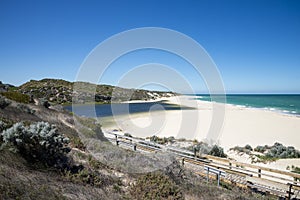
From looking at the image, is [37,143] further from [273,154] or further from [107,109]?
[107,109]

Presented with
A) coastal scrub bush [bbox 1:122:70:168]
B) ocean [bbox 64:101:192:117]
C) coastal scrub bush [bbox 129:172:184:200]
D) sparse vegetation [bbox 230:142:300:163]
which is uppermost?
coastal scrub bush [bbox 1:122:70:168]

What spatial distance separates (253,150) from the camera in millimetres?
15203

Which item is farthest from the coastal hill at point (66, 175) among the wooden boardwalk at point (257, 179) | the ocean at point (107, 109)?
the ocean at point (107, 109)

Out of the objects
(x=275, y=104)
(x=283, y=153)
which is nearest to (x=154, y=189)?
(x=283, y=153)

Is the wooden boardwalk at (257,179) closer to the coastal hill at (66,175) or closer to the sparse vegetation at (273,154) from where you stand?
the coastal hill at (66,175)

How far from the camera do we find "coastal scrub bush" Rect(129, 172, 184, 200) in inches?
179

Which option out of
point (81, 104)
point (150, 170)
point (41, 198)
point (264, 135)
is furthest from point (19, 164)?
point (81, 104)

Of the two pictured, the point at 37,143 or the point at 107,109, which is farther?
the point at 107,109

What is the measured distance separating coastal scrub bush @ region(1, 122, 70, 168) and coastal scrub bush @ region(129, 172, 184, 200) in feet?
6.35

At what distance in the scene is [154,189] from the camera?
4.73 m

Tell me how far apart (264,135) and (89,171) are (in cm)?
2044

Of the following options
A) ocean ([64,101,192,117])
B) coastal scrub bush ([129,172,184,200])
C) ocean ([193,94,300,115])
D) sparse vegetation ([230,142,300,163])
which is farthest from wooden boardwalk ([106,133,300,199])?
ocean ([193,94,300,115])

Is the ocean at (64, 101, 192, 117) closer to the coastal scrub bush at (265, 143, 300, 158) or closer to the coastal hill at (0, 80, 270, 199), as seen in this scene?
the coastal scrub bush at (265, 143, 300, 158)

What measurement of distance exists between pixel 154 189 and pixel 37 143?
3.13 meters
